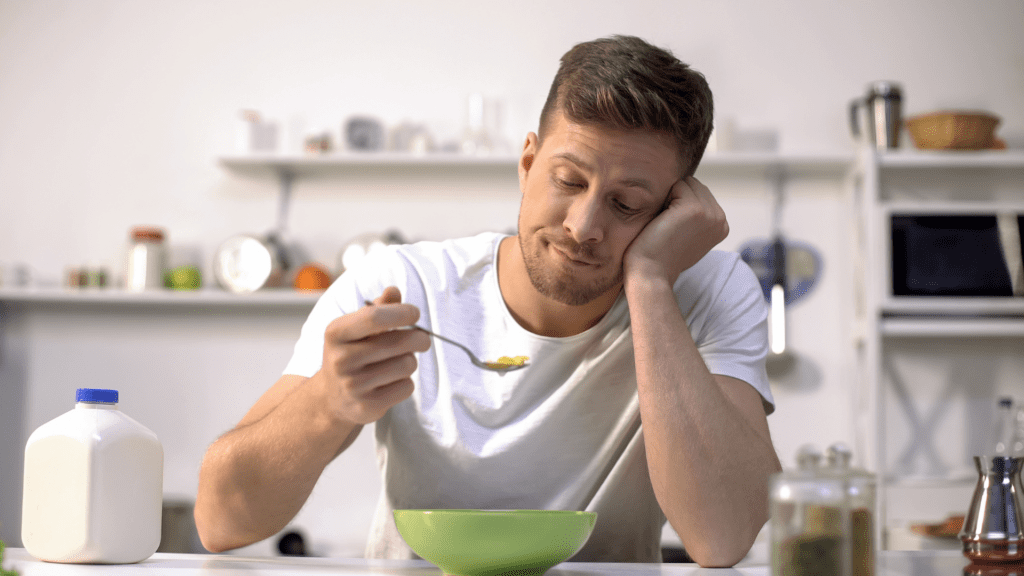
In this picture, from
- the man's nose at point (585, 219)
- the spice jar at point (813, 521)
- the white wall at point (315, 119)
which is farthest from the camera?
the white wall at point (315, 119)

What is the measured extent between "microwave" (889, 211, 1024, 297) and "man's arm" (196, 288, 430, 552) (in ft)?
6.30

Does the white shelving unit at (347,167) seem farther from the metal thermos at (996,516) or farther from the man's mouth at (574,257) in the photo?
the metal thermos at (996,516)

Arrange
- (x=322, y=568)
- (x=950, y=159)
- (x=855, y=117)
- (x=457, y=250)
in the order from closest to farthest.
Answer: (x=322, y=568) < (x=457, y=250) < (x=950, y=159) < (x=855, y=117)

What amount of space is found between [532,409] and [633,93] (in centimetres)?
46

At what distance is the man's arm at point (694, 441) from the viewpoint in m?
1.03

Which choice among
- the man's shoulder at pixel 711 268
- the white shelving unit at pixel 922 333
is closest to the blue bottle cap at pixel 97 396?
the man's shoulder at pixel 711 268

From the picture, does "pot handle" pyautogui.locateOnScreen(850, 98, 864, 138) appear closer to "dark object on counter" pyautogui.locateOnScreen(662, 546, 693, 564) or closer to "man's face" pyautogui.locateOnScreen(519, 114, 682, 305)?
"dark object on counter" pyautogui.locateOnScreen(662, 546, 693, 564)

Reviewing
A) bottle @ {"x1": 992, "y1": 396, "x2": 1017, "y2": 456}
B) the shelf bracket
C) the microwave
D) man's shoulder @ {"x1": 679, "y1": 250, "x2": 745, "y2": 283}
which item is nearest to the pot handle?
the microwave

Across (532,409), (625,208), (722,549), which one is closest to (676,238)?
(625,208)

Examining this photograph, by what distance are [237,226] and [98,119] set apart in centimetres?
63

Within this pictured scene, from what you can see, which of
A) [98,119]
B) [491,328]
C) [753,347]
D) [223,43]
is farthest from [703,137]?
[98,119]

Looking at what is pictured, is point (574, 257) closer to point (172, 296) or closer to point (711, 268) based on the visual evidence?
point (711, 268)

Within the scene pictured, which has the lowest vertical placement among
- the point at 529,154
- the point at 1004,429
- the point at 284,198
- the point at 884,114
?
the point at 1004,429

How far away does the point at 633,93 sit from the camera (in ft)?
3.75
